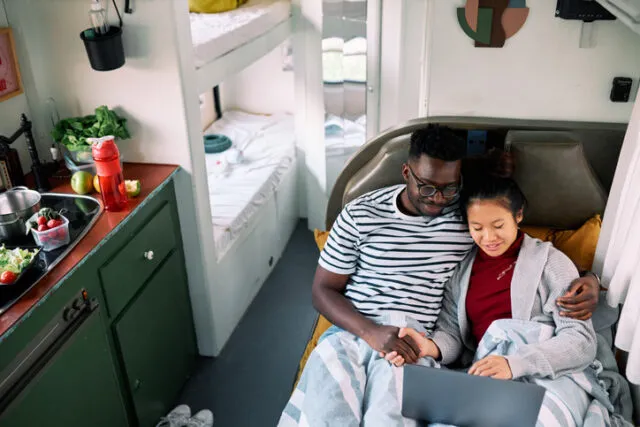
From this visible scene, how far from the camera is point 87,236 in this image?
5.83 feet

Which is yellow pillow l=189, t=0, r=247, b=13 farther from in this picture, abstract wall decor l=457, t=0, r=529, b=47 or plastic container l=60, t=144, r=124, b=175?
abstract wall decor l=457, t=0, r=529, b=47

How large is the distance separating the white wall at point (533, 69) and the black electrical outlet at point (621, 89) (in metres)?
0.03

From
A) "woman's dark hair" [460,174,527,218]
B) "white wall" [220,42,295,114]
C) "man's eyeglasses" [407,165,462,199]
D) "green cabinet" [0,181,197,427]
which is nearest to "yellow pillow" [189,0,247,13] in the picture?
"white wall" [220,42,295,114]

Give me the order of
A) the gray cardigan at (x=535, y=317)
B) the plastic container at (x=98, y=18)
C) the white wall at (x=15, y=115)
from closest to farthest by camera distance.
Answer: the gray cardigan at (x=535, y=317), the plastic container at (x=98, y=18), the white wall at (x=15, y=115)

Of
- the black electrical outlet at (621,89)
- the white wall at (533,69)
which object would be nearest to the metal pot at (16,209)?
the white wall at (533,69)

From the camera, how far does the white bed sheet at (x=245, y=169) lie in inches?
105

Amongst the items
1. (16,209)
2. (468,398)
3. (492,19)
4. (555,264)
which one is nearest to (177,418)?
(16,209)

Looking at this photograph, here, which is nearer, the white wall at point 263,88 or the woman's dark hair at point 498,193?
the woman's dark hair at point 498,193

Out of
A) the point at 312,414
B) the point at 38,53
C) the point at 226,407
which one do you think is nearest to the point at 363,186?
the point at 312,414

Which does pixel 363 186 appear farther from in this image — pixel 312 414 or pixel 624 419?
pixel 624 419

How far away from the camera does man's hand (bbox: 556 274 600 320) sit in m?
1.66

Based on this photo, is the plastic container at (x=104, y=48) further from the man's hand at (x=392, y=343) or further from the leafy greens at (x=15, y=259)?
the man's hand at (x=392, y=343)

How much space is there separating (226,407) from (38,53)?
1.48 meters

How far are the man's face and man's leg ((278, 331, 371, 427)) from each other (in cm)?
46
